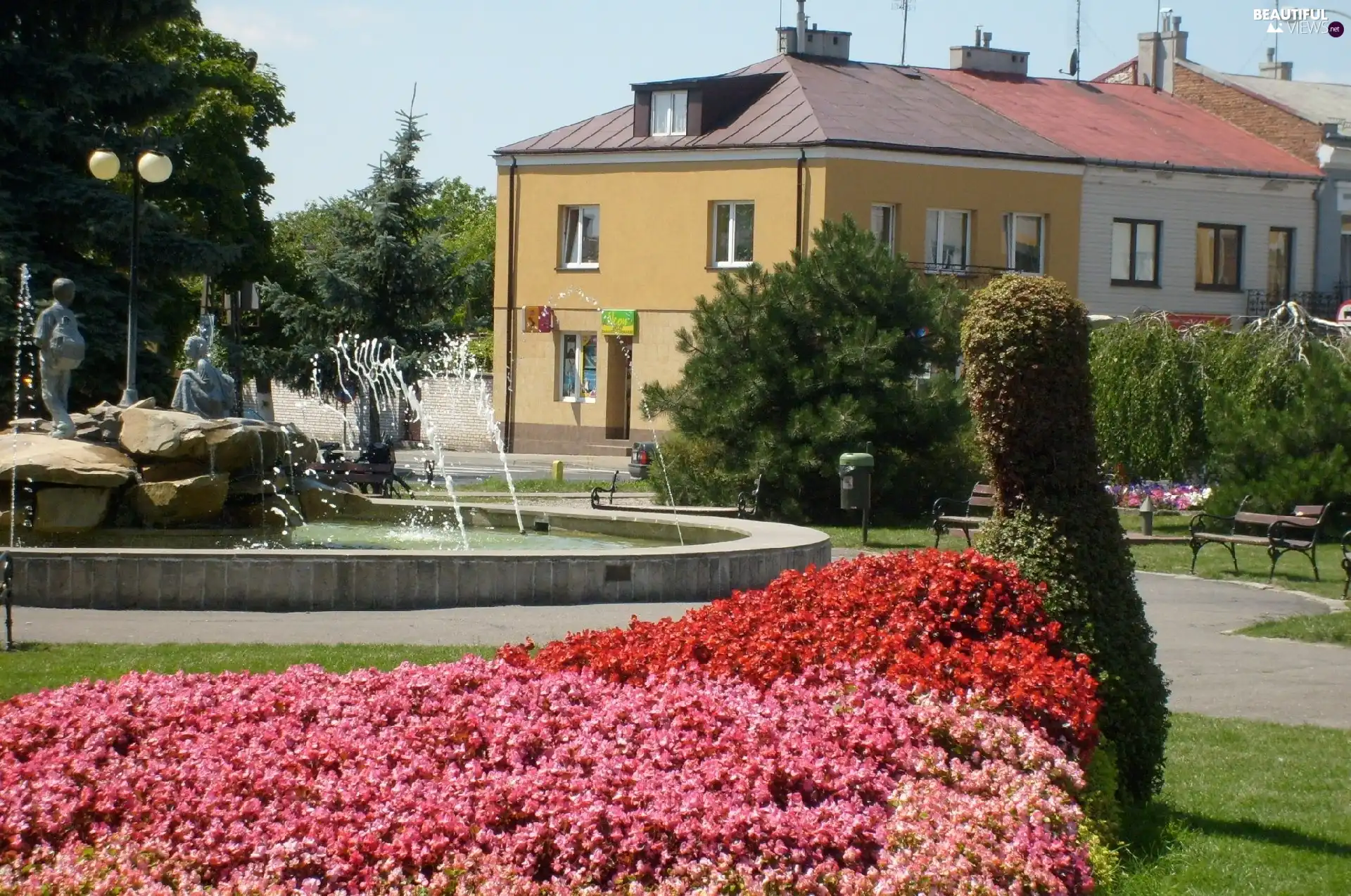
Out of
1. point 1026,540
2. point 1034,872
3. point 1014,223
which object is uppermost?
point 1014,223

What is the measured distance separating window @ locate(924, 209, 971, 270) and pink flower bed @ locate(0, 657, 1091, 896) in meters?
35.7

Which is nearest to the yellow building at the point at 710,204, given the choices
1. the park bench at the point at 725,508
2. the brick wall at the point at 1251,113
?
the brick wall at the point at 1251,113

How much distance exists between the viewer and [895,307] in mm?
24703

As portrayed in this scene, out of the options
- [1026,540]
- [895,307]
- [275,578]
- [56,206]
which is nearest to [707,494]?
[895,307]

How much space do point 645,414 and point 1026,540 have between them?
18.6 meters

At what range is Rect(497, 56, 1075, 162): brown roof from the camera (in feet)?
130

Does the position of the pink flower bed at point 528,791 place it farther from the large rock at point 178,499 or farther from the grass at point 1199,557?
the grass at point 1199,557

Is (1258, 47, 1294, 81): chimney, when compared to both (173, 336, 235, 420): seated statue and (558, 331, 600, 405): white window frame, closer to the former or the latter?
(558, 331, 600, 405): white window frame

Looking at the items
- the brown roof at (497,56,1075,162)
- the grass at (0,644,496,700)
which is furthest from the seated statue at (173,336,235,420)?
the brown roof at (497,56,1075,162)

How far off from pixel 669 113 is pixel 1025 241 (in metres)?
9.49

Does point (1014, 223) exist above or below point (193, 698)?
above

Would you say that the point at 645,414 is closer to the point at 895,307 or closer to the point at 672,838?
the point at 895,307

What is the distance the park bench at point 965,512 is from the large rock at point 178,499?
811 cm

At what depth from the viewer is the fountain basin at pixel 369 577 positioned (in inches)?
496
